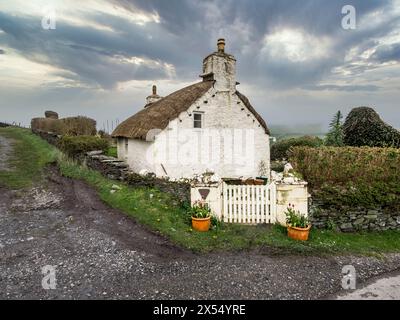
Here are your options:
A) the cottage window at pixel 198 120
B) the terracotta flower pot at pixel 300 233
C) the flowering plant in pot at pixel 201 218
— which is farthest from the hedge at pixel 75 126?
the terracotta flower pot at pixel 300 233

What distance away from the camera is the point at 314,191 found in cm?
855

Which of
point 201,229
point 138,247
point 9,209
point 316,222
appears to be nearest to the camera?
point 138,247

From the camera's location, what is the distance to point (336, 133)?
20.2 meters

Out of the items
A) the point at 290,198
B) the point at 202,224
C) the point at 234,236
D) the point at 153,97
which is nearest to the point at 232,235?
the point at 234,236

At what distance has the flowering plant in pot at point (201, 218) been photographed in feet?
25.8

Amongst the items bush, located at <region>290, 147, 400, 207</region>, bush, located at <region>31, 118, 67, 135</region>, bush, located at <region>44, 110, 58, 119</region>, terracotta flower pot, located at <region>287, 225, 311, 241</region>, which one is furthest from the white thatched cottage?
bush, located at <region>44, 110, 58, 119</region>

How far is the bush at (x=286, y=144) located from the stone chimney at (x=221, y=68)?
36.8 ft

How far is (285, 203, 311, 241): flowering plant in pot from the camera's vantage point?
744 centimetres

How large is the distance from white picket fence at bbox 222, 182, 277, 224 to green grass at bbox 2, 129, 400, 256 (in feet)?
1.21

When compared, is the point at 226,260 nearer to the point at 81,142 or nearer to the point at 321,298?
the point at 321,298

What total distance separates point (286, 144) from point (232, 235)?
1794cm
